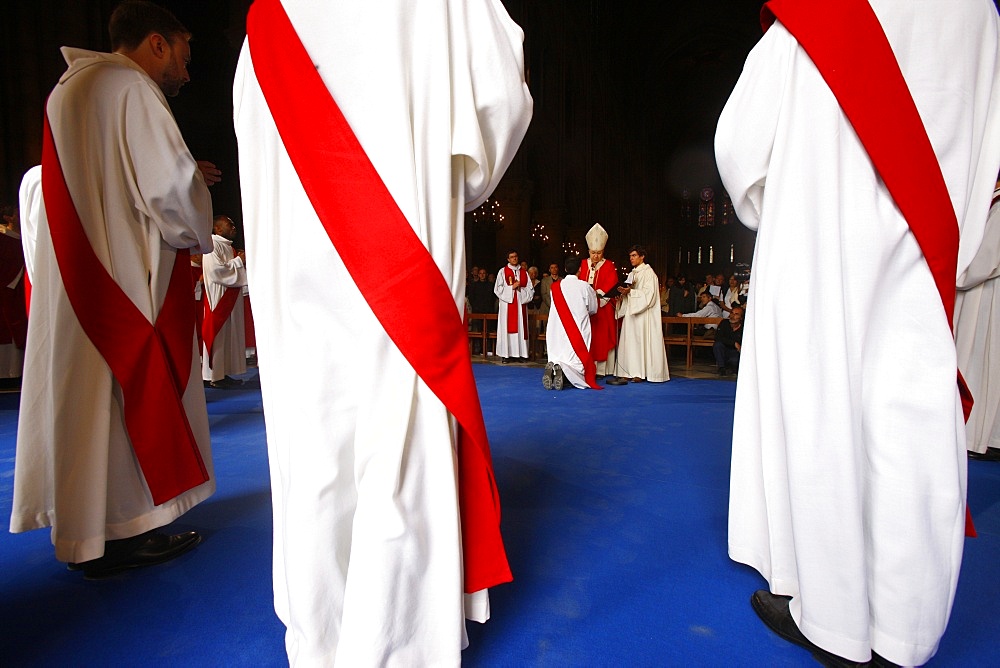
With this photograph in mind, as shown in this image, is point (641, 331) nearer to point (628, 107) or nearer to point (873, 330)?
point (873, 330)

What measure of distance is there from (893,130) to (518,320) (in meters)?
6.95

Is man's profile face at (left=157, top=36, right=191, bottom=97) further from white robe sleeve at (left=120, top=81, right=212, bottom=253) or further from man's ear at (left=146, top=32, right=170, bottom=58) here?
white robe sleeve at (left=120, top=81, right=212, bottom=253)

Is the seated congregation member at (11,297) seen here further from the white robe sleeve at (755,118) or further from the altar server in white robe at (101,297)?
the white robe sleeve at (755,118)

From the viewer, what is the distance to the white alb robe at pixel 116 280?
1684 mm

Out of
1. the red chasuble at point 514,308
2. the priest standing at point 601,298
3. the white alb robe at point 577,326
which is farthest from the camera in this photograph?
the red chasuble at point 514,308

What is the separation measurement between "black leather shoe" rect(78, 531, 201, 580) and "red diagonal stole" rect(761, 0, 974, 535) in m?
2.44

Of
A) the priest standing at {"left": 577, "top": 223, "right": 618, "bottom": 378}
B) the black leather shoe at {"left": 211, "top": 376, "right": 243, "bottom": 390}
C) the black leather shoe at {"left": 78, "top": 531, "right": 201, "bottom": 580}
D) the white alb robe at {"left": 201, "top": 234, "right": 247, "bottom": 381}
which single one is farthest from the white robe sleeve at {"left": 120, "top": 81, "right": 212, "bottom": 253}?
the priest standing at {"left": 577, "top": 223, "right": 618, "bottom": 378}

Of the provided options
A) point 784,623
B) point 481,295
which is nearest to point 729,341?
point 481,295

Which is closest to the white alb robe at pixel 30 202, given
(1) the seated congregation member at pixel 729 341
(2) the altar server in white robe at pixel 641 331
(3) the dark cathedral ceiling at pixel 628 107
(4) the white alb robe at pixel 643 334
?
(2) the altar server in white robe at pixel 641 331

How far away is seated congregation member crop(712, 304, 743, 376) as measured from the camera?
6844mm

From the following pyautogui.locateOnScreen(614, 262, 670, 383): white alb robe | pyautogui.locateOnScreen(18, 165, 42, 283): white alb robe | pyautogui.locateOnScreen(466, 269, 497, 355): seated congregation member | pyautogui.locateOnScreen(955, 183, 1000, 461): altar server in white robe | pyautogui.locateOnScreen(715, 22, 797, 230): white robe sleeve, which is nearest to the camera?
pyautogui.locateOnScreen(715, 22, 797, 230): white robe sleeve

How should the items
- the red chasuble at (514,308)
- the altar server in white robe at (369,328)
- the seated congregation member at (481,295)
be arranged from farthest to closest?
the seated congregation member at (481,295) → the red chasuble at (514,308) → the altar server in white robe at (369,328)

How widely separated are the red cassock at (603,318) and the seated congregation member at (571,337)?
38cm

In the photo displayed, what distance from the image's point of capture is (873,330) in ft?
4.16
